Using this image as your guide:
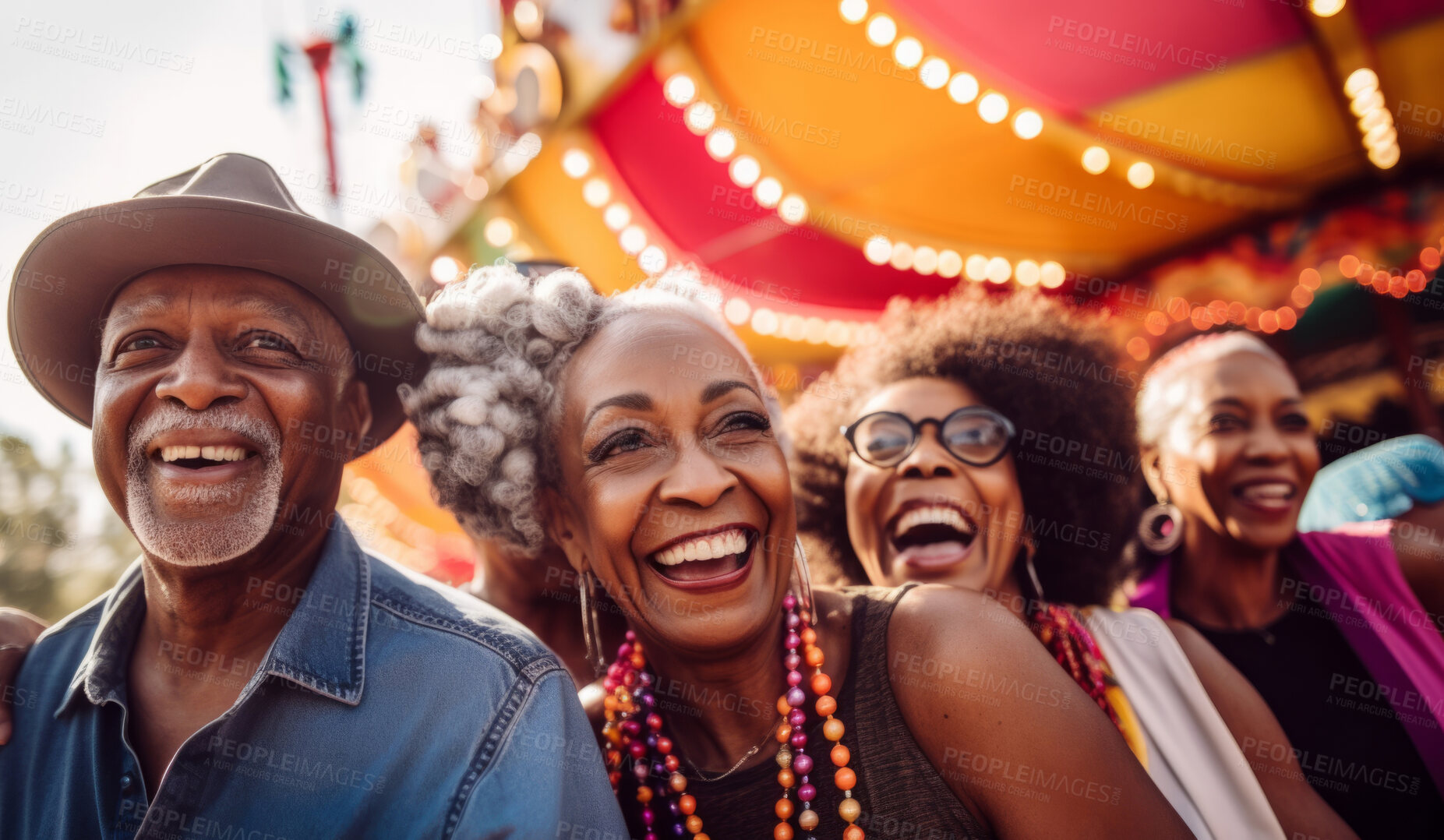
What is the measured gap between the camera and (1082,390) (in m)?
3.11

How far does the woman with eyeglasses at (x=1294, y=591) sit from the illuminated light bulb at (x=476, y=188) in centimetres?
405

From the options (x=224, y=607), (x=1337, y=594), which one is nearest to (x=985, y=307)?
(x=1337, y=594)

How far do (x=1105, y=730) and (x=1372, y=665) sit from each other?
1582 mm

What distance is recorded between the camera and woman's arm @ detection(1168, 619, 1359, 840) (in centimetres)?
218

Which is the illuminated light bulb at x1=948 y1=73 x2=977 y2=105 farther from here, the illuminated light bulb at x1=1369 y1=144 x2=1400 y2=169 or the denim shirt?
the denim shirt

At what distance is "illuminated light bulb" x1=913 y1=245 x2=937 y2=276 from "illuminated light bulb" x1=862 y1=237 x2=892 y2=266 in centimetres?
17

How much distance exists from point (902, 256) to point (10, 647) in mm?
4546

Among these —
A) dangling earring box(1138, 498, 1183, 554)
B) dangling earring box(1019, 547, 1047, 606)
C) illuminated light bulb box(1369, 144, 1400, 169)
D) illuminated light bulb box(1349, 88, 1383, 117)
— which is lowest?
dangling earring box(1019, 547, 1047, 606)

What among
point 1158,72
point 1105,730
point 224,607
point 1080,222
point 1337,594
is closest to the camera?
point 1105,730

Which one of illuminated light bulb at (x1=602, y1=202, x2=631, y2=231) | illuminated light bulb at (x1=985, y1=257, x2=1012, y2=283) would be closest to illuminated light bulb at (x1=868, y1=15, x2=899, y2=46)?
illuminated light bulb at (x1=602, y1=202, x2=631, y2=231)

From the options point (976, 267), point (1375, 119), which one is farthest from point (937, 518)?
point (1375, 119)

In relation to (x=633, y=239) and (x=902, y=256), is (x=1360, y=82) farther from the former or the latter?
(x=633, y=239)

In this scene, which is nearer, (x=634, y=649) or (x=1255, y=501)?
(x=634, y=649)

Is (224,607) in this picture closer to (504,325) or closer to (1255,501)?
(504,325)
